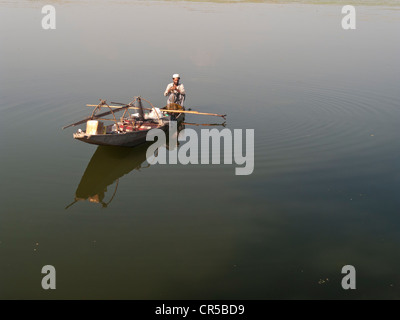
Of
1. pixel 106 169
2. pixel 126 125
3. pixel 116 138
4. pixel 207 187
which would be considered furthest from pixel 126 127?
pixel 207 187

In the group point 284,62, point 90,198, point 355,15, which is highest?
point 355,15

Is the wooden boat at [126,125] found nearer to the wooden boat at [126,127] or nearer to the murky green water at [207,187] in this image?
the wooden boat at [126,127]

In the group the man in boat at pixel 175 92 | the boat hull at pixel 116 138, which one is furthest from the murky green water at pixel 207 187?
the man in boat at pixel 175 92

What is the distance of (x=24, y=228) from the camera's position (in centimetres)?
765

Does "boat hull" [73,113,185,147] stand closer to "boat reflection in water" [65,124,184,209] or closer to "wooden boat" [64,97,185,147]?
"wooden boat" [64,97,185,147]

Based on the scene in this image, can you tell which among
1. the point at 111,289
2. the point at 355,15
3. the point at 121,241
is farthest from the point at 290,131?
the point at 355,15

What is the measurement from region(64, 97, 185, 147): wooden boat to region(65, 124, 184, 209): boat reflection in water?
1.10 feet

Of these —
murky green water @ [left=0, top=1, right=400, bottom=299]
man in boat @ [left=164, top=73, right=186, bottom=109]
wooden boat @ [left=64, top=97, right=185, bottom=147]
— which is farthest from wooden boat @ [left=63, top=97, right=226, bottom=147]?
murky green water @ [left=0, top=1, right=400, bottom=299]

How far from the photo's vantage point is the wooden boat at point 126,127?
31.8ft

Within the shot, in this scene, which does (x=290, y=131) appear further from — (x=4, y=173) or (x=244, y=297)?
(x=4, y=173)

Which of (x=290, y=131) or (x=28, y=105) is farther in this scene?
(x=28, y=105)

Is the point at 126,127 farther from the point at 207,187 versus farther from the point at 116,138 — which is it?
the point at 207,187

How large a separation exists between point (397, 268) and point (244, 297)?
2781 millimetres

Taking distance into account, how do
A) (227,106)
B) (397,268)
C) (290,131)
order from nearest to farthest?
(397,268) < (290,131) < (227,106)
